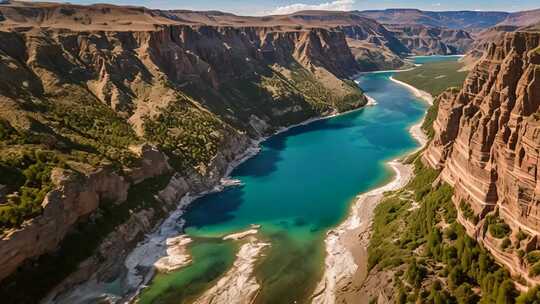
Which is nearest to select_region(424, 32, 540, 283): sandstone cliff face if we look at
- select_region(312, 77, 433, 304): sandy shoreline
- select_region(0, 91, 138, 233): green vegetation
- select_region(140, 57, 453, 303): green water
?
select_region(312, 77, 433, 304): sandy shoreline

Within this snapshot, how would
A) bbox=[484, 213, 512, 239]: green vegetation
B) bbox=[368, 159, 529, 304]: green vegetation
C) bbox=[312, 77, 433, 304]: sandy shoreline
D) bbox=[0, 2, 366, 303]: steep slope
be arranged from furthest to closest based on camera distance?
bbox=[0, 2, 366, 303]: steep slope
bbox=[312, 77, 433, 304]: sandy shoreline
bbox=[484, 213, 512, 239]: green vegetation
bbox=[368, 159, 529, 304]: green vegetation

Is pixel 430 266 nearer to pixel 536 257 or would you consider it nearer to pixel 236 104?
pixel 536 257

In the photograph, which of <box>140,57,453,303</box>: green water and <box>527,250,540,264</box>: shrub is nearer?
<box>527,250,540,264</box>: shrub

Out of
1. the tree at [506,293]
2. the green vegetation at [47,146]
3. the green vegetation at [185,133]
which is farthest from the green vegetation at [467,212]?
the green vegetation at [185,133]

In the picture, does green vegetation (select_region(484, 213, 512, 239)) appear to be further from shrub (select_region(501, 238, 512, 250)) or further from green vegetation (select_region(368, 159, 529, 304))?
green vegetation (select_region(368, 159, 529, 304))

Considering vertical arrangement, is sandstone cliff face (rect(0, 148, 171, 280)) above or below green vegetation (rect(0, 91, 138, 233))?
below

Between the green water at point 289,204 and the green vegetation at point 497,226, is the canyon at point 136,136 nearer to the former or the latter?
the green vegetation at point 497,226

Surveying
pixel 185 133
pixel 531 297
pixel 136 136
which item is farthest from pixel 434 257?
pixel 185 133
